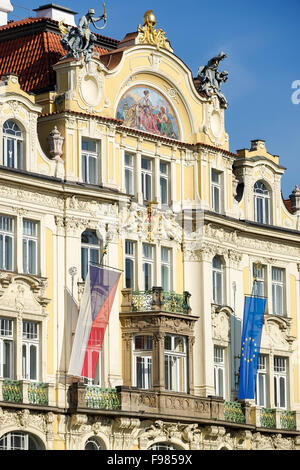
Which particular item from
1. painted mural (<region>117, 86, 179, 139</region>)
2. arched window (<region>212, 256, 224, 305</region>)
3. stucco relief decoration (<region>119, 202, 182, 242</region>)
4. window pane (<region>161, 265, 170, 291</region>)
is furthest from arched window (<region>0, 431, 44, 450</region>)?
painted mural (<region>117, 86, 179, 139</region>)

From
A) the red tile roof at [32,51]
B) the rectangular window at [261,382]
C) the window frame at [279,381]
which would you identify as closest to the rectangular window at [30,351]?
the red tile roof at [32,51]

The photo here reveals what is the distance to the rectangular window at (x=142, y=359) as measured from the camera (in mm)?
66750

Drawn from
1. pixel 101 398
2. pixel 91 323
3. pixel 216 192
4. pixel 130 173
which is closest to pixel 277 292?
pixel 216 192

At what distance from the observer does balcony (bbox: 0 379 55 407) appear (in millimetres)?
61875

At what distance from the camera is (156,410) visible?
6600 cm

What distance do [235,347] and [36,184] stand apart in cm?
1182

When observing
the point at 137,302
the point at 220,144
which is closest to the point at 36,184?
the point at 137,302

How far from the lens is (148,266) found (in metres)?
68.5

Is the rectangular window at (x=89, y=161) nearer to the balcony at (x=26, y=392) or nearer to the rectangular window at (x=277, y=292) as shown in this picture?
the balcony at (x=26, y=392)

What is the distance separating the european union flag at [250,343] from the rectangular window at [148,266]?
432cm

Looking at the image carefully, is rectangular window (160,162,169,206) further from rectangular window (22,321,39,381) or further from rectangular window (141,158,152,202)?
rectangular window (22,321,39,381)

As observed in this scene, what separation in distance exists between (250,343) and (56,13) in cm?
1438

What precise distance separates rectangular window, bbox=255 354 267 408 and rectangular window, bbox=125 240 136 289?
301 inches

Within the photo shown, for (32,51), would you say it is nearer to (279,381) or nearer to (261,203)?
(261,203)
